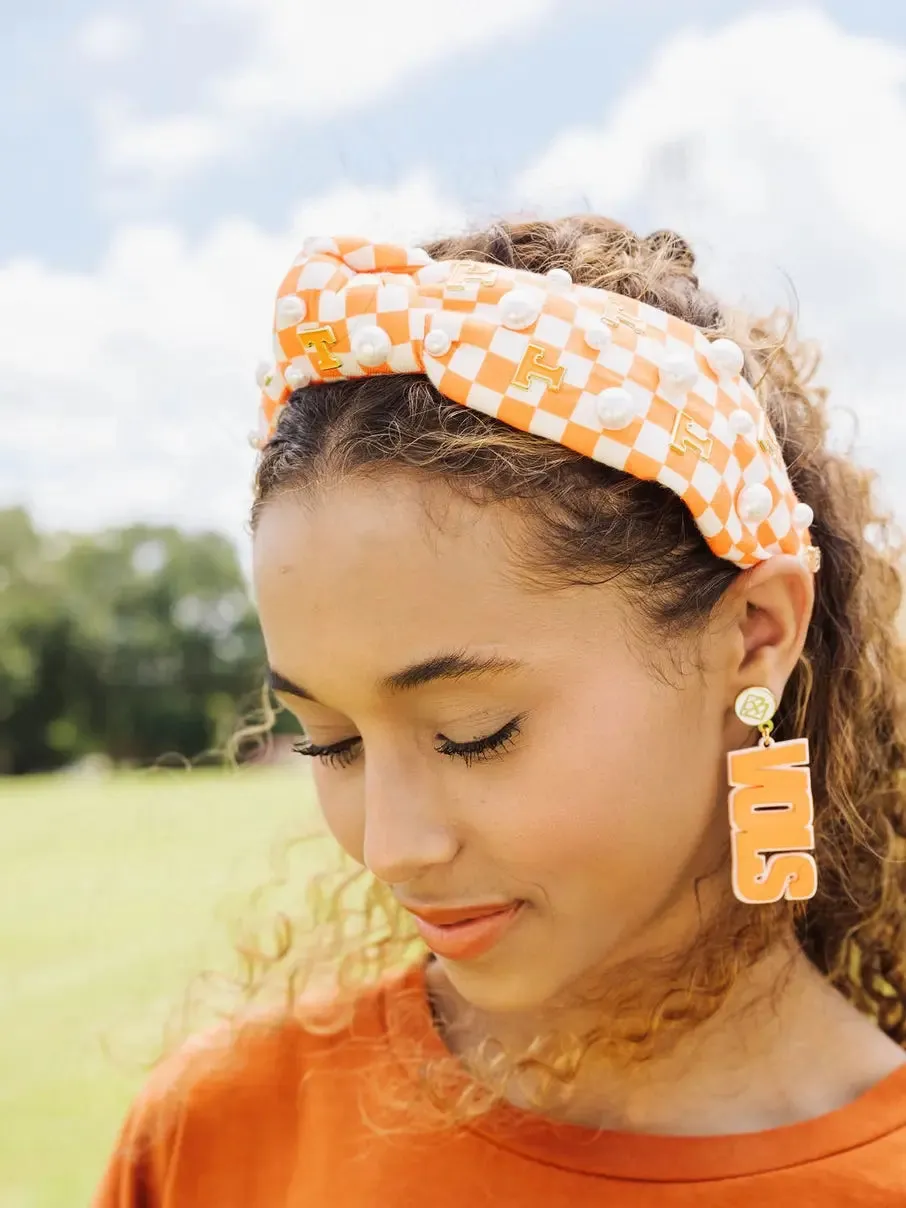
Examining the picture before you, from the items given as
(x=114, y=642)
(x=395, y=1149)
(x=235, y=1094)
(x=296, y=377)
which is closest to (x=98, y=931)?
(x=235, y=1094)

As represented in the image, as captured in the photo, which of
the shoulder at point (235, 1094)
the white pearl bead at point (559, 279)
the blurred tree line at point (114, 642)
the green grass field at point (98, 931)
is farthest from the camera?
the blurred tree line at point (114, 642)

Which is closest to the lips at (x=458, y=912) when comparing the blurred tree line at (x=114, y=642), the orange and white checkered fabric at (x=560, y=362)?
the orange and white checkered fabric at (x=560, y=362)

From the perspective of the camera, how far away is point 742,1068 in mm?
1366

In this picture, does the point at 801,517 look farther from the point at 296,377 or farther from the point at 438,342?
the point at 296,377

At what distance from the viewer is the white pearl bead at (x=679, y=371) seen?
48.6 inches

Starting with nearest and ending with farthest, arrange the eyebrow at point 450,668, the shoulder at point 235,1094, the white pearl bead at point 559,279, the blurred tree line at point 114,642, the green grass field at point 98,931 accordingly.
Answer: the eyebrow at point 450,668 < the white pearl bead at point 559,279 < the shoulder at point 235,1094 < the green grass field at point 98,931 < the blurred tree line at point 114,642

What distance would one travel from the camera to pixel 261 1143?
1.44 metres

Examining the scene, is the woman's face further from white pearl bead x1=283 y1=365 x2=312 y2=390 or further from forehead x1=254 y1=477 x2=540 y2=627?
white pearl bead x1=283 y1=365 x2=312 y2=390

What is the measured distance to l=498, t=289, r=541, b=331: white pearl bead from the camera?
1.21 m

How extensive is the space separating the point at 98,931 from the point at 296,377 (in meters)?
7.39

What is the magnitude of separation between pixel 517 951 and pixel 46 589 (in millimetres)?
32804

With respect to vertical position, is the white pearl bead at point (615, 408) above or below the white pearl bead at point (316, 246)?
below

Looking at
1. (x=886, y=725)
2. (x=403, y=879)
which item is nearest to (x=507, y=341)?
(x=403, y=879)

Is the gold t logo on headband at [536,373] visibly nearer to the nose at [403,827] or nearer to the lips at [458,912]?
the nose at [403,827]
